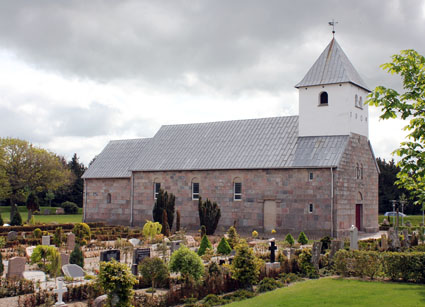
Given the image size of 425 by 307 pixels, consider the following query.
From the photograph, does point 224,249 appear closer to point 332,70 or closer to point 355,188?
point 355,188

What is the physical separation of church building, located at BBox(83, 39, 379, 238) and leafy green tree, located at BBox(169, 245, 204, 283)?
15.0 meters

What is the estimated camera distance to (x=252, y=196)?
29203 millimetres

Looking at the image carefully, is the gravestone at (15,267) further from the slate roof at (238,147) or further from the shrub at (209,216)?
the slate roof at (238,147)

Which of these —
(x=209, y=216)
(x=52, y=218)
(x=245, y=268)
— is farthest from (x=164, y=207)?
(x=52, y=218)

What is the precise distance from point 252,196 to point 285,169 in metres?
2.62

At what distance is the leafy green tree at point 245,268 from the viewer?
13.3 metres

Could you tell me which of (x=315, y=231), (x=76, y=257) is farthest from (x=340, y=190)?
(x=76, y=257)

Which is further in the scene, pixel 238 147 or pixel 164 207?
pixel 238 147

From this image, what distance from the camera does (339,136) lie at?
2808cm

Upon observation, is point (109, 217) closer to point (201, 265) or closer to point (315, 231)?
point (315, 231)

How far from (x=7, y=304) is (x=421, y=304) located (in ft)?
31.2

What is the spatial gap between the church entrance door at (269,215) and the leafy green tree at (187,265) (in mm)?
15799

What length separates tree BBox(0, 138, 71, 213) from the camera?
145 ft

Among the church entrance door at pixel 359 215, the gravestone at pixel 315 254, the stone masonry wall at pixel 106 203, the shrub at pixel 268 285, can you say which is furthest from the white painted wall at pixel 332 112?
the shrub at pixel 268 285
